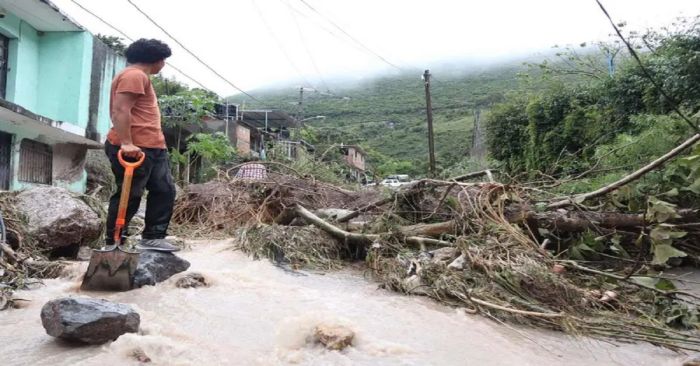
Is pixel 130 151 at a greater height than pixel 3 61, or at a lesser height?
lesser

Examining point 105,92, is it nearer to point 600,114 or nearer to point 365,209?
point 365,209

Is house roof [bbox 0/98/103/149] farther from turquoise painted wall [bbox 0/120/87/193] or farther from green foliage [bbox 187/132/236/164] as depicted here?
green foliage [bbox 187/132/236/164]

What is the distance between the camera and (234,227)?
21.9ft

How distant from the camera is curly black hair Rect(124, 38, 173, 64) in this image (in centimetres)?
336

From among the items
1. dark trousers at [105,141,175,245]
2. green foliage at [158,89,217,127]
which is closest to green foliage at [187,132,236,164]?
green foliage at [158,89,217,127]

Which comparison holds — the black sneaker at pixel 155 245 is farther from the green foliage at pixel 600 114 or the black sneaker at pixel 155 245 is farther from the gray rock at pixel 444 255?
the green foliage at pixel 600 114

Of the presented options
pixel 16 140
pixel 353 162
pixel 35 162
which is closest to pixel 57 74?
pixel 16 140

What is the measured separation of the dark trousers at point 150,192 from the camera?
10.6 feet

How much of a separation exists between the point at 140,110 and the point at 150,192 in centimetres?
58

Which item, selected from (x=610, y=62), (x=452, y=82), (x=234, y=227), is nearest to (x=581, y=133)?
(x=610, y=62)

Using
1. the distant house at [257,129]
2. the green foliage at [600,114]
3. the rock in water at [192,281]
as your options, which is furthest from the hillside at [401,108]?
the rock in water at [192,281]

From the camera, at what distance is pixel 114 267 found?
291 cm

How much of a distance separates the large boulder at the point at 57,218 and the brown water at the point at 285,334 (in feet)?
2.28

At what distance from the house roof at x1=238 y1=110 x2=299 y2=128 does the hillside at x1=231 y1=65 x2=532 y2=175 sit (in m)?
9.23
